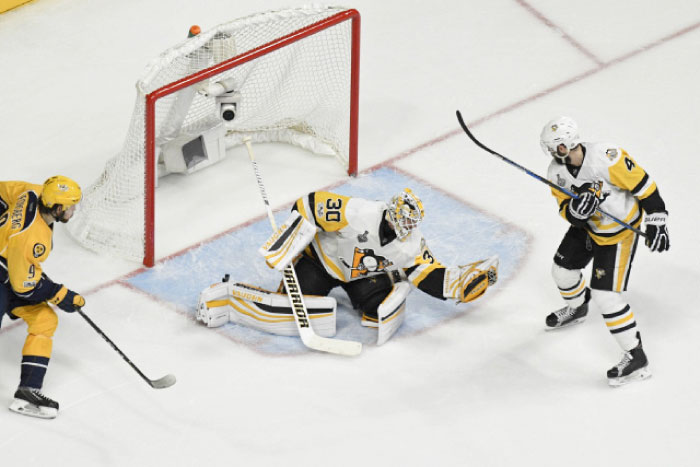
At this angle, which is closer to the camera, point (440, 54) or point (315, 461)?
point (315, 461)

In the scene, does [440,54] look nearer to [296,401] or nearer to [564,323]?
[564,323]

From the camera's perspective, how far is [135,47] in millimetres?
8289

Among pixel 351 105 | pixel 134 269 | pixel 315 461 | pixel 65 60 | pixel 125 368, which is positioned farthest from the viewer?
pixel 65 60

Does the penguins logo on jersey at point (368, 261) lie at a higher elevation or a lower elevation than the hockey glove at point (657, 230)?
lower

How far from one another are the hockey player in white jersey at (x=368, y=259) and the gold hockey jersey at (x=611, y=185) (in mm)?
543

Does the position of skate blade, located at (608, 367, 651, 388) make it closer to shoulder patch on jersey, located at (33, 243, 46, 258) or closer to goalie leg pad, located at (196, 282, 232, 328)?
goalie leg pad, located at (196, 282, 232, 328)

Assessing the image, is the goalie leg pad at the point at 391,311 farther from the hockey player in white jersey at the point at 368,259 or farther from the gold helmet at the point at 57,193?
the gold helmet at the point at 57,193

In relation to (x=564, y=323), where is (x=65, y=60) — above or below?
above

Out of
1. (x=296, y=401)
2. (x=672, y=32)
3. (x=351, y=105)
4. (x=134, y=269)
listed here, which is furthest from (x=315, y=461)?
(x=672, y=32)

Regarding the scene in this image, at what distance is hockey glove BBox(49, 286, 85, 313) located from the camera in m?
5.83

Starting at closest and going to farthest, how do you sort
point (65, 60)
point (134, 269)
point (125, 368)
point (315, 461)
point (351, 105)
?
point (315, 461), point (125, 368), point (134, 269), point (351, 105), point (65, 60)

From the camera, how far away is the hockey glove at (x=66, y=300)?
583cm

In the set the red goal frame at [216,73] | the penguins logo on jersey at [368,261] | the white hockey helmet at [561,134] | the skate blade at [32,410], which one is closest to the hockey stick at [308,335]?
the penguins logo on jersey at [368,261]

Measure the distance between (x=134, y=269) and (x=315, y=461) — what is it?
1513 millimetres
